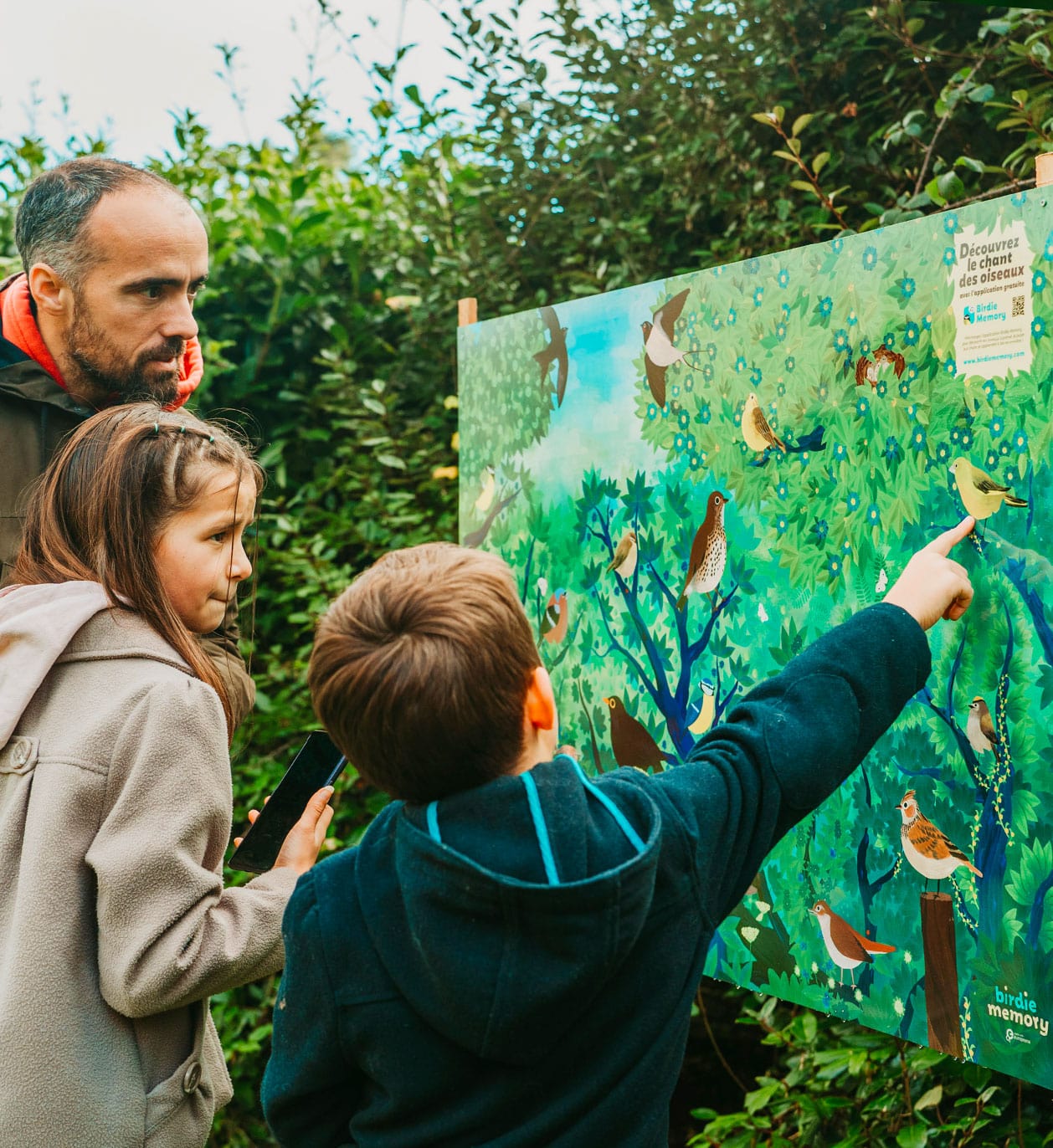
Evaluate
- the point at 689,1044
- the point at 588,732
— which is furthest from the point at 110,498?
the point at 689,1044

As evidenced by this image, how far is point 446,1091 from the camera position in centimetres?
113

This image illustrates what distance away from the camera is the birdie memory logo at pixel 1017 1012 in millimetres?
1422

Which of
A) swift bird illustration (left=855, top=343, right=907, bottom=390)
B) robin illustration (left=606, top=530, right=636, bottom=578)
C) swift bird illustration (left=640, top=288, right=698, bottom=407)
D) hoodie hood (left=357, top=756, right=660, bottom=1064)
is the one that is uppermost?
swift bird illustration (left=640, top=288, right=698, bottom=407)

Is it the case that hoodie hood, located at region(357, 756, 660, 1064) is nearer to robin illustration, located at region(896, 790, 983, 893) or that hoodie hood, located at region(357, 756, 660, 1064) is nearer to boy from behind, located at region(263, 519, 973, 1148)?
boy from behind, located at region(263, 519, 973, 1148)

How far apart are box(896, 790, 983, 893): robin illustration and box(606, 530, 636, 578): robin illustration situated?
2.16 ft

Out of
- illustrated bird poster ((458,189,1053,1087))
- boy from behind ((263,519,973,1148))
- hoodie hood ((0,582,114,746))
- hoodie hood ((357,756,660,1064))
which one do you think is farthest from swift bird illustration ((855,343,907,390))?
hoodie hood ((0,582,114,746))

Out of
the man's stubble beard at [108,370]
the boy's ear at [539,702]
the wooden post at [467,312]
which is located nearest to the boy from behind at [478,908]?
the boy's ear at [539,702]

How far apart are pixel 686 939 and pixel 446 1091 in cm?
27

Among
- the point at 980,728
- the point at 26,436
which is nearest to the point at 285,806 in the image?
the point at 26,436

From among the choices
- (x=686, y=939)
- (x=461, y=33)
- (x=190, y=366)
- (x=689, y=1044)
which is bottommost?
(x=689, y=1044)

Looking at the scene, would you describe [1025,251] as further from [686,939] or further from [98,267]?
[98,267]

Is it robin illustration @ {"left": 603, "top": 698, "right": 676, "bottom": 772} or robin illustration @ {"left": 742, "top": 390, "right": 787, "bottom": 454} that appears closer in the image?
robin illustration @ {"left": 742, "top": 390, "right": 787, "bottom": 454}

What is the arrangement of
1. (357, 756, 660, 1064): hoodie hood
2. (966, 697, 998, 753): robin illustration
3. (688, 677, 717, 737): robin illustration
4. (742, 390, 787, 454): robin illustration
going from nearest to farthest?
(357, 756, 660, 1064): hoodie hood, (966, 697, 998, 753): robin illustration, (742, 390, 787, 454): robin illustration, (688, 677, 717, 737): robin illustration

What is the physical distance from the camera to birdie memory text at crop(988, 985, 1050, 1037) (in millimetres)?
1419
